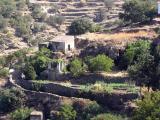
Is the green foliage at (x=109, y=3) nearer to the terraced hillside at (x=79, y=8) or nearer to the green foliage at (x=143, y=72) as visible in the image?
the terraced hillside at (x=79, y=8)

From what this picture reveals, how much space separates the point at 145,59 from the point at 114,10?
3715 cm

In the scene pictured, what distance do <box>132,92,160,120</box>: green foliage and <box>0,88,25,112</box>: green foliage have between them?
29.5ft

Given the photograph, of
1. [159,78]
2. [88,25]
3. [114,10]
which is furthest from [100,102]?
[114,10]

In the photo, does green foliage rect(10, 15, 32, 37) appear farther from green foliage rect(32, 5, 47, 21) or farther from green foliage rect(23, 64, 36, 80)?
green foliage rect(23, 64, 36, 80)

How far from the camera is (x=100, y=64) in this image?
38656mm

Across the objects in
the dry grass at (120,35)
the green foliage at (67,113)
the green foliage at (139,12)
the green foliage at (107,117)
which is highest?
the green foliage at (139,12)

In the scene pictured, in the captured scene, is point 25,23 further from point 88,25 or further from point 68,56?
point 68,56

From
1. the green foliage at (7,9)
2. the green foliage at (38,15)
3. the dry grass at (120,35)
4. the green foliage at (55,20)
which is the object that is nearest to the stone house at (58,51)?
the dry grass at (120,35)

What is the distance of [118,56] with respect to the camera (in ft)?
132

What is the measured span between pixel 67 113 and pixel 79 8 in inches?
1632

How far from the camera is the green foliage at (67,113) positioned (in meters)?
35.4

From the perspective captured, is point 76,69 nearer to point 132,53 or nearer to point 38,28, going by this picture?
point 132,53

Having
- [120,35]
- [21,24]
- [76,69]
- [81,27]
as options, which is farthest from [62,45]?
[21,24]

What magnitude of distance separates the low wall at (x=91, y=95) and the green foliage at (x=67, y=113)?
163cm
